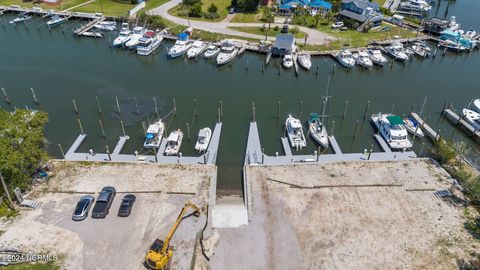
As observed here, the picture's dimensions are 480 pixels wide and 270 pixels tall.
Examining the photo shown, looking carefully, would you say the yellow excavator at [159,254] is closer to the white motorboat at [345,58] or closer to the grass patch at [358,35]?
the white motorboat at [345,58]

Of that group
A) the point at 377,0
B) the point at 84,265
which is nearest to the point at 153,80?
the point at 84,265

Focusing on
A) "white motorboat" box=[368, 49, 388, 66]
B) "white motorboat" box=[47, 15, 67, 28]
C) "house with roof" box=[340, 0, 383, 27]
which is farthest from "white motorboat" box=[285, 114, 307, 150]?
"white motorboat" box=[47, 15, 67, 28]

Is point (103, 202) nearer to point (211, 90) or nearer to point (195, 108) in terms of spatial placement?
point (195, 108)

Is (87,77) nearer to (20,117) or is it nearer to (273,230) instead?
(20,117)

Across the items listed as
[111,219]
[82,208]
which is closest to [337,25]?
[111,219]

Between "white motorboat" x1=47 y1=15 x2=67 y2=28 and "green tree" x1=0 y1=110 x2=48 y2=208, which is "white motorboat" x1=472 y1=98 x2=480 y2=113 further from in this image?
"white motorboat" x1=47 y1=15 x2=67 y2=28

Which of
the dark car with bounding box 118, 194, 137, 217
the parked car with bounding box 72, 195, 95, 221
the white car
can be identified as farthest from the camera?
the white car
